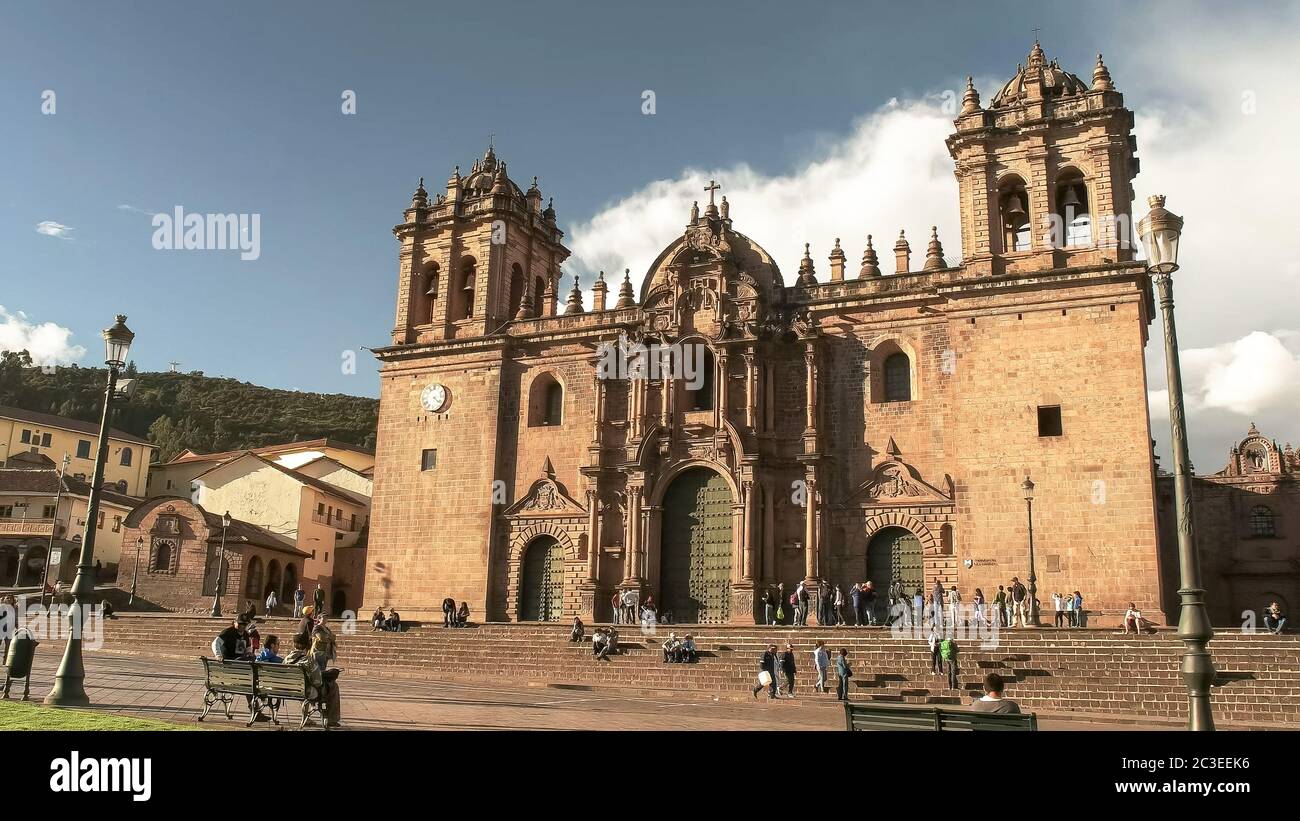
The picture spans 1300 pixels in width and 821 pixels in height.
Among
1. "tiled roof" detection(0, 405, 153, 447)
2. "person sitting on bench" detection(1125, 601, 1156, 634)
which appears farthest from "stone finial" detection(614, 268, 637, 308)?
"tiled roof" detection(0, 405, 153, 447)

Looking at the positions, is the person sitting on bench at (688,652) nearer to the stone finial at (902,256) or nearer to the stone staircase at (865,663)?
the stone staircase at (865,663)

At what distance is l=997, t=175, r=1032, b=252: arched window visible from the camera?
31484 mm

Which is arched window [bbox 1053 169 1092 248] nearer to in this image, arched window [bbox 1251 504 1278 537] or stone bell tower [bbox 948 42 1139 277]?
stone bell tower [bbox 948 42 1139 277]

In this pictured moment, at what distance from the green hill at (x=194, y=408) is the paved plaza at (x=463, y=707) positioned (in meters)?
64.0

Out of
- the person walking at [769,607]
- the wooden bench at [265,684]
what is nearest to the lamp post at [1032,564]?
the person walking at [769,607]

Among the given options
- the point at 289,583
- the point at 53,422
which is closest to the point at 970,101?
the point at 289,583

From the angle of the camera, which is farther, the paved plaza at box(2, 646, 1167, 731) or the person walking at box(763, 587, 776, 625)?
the person walking at box(763, 587, 776, 625)

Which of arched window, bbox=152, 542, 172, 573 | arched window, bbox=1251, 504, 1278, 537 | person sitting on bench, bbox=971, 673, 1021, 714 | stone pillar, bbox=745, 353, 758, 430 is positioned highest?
stone pillar, bbox=745, 353, 758, 430

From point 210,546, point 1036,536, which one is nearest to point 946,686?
point 1036,536

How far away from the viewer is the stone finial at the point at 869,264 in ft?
107

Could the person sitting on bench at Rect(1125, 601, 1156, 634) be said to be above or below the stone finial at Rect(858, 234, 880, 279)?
below

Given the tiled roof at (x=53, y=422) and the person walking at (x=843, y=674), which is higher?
the tiled roof at (x=53, y=422)

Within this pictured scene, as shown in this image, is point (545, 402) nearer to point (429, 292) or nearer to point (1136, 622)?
point (429, 292)

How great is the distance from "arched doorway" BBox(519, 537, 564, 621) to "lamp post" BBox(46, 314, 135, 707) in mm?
18778
